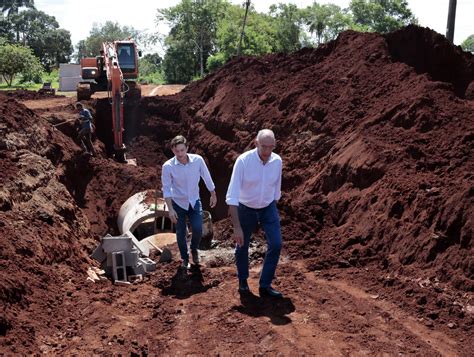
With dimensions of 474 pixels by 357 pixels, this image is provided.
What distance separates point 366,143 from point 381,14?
5745 cm

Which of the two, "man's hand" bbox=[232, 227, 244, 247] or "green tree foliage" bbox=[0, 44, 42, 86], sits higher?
"green tree foliage" bbox=[0, 44, 42, 86]

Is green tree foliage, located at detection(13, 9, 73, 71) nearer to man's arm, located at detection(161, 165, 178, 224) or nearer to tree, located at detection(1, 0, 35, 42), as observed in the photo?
tree, located at detection(1, 0, 35, 42)

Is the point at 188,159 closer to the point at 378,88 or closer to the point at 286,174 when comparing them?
the point at 286,174

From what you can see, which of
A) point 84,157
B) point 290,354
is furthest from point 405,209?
point 84,157

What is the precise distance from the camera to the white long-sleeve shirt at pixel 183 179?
8.35 m

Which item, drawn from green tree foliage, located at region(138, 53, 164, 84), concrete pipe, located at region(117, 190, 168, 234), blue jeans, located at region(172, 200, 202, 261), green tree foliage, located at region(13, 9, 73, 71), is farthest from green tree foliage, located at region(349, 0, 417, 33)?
blue jeans, located at region(172, 200, 202, 261)

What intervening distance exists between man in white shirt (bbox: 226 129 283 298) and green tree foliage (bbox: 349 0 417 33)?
59.6 m

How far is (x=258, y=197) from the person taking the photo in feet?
23.1

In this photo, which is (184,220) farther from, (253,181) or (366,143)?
(366,143)

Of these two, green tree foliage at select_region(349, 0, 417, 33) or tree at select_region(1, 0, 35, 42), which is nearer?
green tree foliage at select_region(349, 0, 417, 33)

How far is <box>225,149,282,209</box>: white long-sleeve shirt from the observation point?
690cm

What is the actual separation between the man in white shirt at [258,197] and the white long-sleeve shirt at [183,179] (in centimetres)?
130

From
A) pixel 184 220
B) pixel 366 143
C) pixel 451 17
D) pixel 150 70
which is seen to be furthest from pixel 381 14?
pixel 184 220

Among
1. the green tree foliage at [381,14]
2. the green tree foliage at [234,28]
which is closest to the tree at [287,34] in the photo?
the green tree foliage at [234,28]
